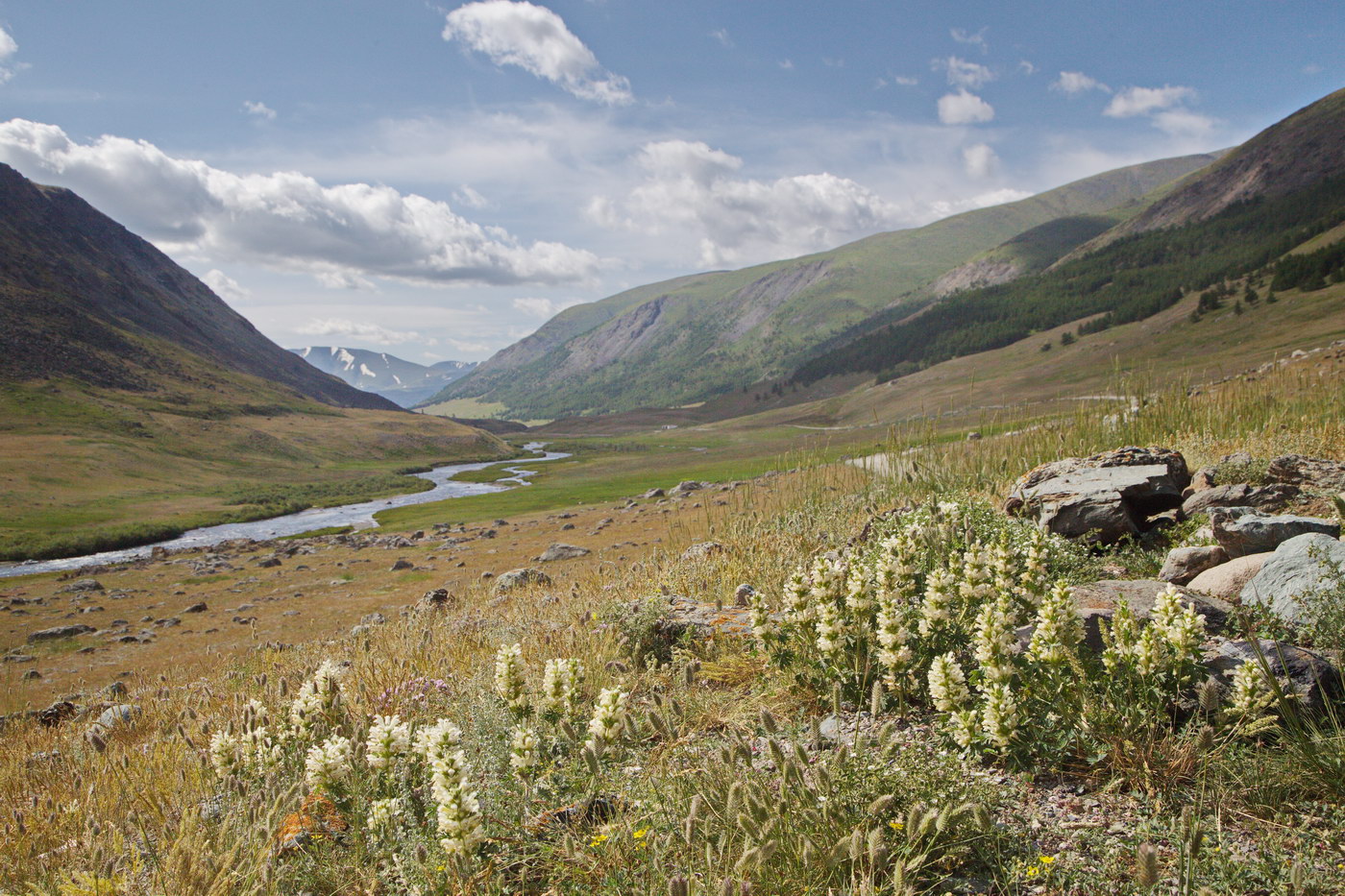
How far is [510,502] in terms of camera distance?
62625mm

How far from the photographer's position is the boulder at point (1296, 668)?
3473 mm

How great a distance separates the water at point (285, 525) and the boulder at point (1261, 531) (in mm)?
59164

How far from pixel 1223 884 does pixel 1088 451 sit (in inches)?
437

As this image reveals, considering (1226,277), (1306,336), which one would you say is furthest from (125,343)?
(1226,277)

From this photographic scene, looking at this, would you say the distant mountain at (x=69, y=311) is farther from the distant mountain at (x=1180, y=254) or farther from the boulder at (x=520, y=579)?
the distant mountain at (x=1180, y=254)

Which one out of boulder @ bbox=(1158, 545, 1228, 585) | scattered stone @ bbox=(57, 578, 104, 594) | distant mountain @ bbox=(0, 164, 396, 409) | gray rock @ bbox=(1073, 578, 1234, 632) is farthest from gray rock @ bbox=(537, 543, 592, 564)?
distant mountain @ bbox=(0, 164, 396, 409)

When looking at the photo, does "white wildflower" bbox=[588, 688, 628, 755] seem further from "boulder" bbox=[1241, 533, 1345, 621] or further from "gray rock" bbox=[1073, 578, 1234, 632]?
"boulder" bbox=[1241, 533, 1345, 621]

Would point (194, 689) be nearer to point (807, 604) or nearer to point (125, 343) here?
point (807, 604)

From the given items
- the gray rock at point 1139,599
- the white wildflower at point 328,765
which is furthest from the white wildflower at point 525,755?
the gray rock at point 1139,599

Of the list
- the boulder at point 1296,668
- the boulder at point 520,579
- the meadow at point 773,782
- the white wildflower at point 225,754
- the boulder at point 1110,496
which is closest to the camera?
the meadow at point 773,782

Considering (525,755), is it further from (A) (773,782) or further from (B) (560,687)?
(A) (773,782)

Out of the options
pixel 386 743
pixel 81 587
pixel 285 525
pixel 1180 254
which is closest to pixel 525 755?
pixel 386 743

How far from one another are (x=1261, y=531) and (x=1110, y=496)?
1843 mm

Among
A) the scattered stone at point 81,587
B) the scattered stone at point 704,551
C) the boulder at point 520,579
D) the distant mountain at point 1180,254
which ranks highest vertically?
the distant mountain at point 1180,254
